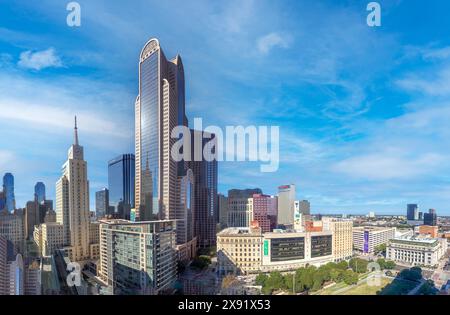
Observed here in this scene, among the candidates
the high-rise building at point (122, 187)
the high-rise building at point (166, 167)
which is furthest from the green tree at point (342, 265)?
the high-rise building at point (122, 187)

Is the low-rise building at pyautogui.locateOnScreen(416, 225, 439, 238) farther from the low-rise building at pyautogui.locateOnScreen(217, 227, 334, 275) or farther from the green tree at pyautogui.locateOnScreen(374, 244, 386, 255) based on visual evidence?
the low-rise building at pyautogui.locateOnScreen(217, 227, 334, 275)

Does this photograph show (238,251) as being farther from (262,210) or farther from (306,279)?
(306,279)

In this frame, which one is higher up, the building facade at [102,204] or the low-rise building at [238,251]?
the building facade at [102,204]

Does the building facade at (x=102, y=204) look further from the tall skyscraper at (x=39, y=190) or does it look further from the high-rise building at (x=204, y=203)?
the high-rise building at (x=204, y=203)

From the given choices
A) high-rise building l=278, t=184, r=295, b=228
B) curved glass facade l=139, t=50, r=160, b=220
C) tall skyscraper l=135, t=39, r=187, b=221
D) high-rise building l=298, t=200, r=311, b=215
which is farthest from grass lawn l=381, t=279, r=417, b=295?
curved glass facade l=139, t=50, r=160, b=220
